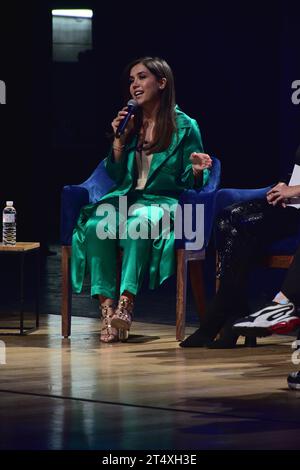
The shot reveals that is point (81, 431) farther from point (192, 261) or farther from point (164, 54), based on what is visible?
point (164, 54)

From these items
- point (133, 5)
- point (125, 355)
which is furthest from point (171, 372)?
point (133, 5)

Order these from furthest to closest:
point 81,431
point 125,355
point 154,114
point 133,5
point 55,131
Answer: point 55,131
point 133,5
point 154,114
point 125,355
point 81,431

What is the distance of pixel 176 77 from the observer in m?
10.9

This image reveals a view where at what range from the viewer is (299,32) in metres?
7.51

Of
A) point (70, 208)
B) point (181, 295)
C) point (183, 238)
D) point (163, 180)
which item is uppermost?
point (163, 180)

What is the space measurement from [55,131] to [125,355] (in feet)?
29.6

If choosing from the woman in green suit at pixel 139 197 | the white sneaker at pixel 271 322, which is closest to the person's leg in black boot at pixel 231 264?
the woman in green suit at pixel 139 197

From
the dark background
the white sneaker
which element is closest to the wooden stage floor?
the white sneaker

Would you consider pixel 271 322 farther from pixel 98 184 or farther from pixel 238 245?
pixel 98 184

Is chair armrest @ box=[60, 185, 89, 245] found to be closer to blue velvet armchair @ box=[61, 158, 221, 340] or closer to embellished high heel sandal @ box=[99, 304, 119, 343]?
blue velvet armchair @ box=[61, 158, 221, 340]

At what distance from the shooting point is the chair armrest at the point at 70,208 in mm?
5703

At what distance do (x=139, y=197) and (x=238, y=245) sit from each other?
0.80 meters

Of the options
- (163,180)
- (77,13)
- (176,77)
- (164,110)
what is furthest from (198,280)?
(77,13)

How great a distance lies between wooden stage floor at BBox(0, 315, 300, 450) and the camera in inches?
130
